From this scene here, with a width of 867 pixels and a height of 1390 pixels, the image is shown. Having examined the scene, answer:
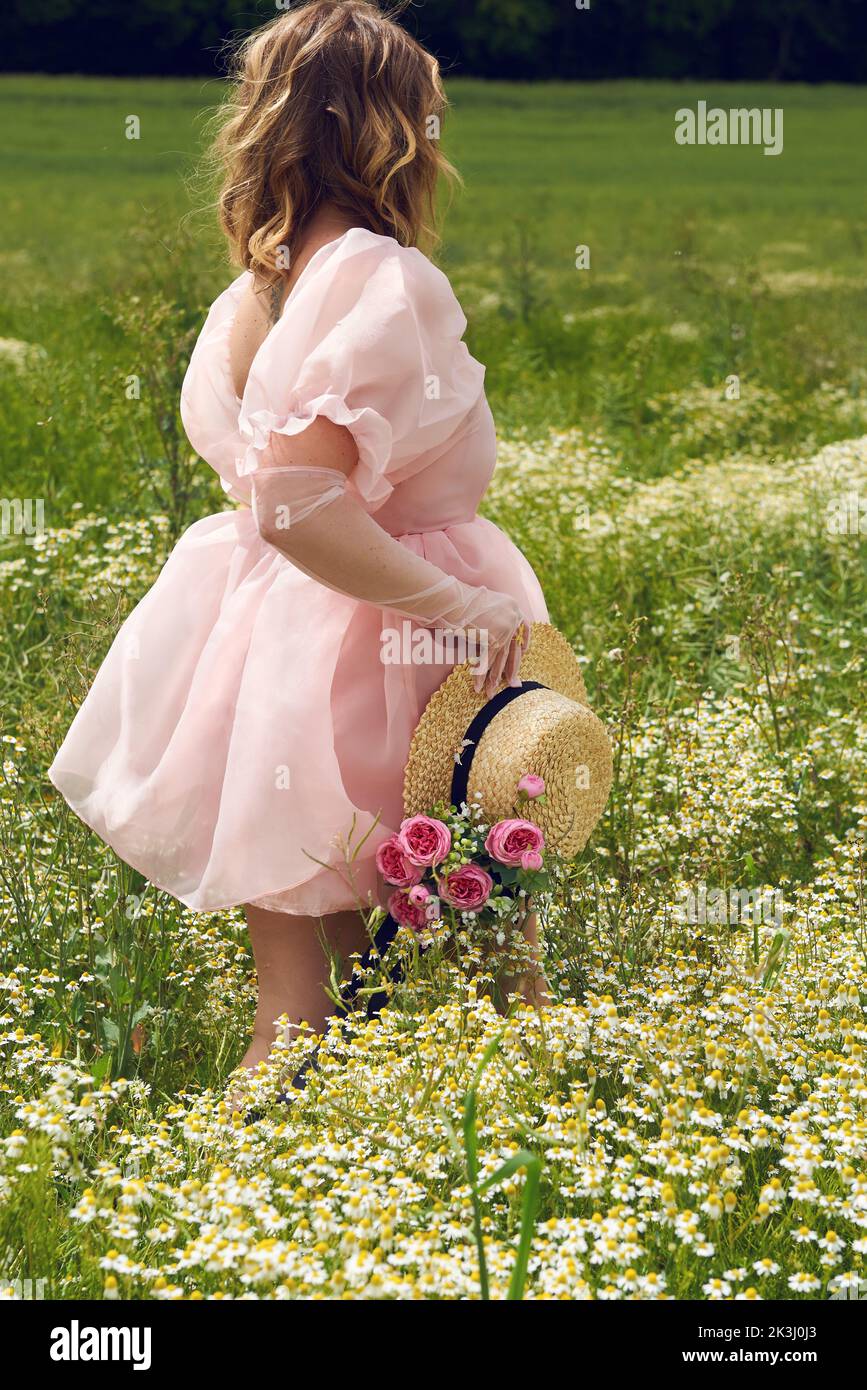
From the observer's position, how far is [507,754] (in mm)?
3012

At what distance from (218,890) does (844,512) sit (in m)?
4.11

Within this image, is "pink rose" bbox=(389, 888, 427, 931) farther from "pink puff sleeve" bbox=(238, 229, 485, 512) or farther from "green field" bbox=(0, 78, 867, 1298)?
Answer: "pink puff sleeve" bbox=(238, 229, 485, 512)

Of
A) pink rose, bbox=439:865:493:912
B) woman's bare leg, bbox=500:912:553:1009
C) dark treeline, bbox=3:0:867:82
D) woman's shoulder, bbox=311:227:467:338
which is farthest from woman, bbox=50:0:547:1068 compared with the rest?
dark treeline, bbox=3:0:867:82

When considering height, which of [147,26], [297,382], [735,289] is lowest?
[297,382]

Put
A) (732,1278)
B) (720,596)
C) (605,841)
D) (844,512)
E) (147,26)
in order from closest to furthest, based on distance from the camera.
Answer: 1. (732,1278)
2. (605,841)
3. (720,596)
4. (844,512)
5. (147,26)

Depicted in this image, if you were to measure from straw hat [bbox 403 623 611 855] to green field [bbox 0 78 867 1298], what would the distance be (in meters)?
0.23

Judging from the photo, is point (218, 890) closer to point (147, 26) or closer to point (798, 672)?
point (798, 672)

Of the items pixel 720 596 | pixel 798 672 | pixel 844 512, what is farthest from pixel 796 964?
pixel 844 512

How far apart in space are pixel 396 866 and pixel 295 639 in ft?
1.71

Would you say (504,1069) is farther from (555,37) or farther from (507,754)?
(555,37)

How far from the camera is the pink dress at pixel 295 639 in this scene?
290 centimetres

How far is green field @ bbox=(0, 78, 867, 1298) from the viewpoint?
230 cm

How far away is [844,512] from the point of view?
6.34 m

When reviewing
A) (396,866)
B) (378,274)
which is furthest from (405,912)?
(378,274)
